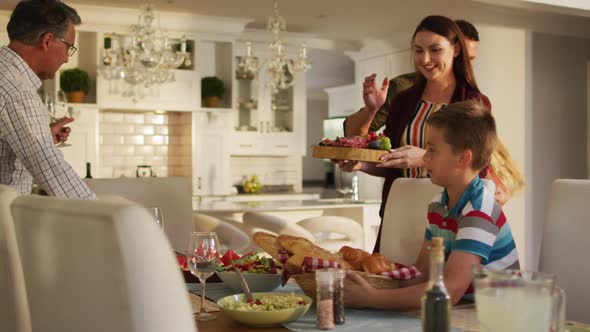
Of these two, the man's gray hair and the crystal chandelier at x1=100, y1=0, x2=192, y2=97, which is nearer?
the man's gray hair

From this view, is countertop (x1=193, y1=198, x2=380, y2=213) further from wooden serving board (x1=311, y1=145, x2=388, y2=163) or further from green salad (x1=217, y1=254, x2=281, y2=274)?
green salad (x1=217, y1=254, x2=281, y2=274)

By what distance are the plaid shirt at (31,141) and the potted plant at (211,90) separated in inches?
190

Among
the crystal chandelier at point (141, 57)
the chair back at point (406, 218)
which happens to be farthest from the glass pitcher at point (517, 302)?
the crystal chandelier at point (141, 57)

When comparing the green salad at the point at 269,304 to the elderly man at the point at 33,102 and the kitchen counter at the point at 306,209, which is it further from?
the kitchen counter at the point at 306,209

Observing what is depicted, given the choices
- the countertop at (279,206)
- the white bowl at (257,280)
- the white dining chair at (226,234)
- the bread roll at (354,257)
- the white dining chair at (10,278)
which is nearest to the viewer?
the white dining chair at (10,278)

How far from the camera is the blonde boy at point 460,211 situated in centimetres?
153

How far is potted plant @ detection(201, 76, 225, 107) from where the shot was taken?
6992mm

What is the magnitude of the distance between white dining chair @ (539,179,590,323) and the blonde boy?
27cm

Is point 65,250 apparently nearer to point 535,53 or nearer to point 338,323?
point 338,323

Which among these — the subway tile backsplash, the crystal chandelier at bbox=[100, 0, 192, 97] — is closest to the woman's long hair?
the crystal chandelier at bbox=[100, 0, 192, 97]

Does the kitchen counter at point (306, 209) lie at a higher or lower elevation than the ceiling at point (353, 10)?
lower

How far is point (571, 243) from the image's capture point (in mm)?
1873

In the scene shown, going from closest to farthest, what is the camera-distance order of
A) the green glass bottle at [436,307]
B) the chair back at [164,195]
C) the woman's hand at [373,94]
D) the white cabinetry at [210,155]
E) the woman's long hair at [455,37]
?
1. the green glass bottle at [436,307]
2. the woman's long hair at [455,37]
3. the woman's hand at [373,94]
4. the chair back at [164,195]
5. the white cabinetry at [210,155]

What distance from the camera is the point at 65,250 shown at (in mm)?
1060
